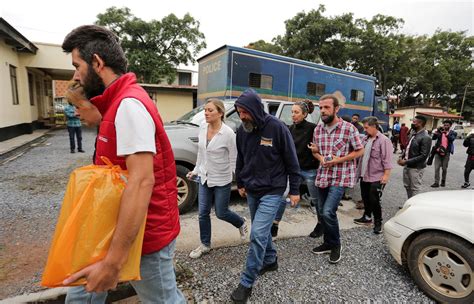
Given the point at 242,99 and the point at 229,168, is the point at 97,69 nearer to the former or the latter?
the point at 242,99

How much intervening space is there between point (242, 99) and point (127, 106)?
1373mm

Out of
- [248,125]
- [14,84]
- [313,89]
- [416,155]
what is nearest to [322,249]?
[248,125]

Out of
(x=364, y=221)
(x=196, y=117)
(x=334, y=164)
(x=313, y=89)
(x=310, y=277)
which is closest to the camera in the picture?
(x=310, y=277)

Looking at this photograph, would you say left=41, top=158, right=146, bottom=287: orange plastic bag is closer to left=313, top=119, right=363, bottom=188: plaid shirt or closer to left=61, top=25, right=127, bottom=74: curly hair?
left=61, top=25, right=127, bottom=74: curly hair

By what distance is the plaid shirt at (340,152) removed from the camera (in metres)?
3.02

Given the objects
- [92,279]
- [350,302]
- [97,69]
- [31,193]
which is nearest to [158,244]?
[92,279]

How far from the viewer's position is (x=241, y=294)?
2334mm

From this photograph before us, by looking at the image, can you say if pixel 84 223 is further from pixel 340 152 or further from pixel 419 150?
pixel 419 150

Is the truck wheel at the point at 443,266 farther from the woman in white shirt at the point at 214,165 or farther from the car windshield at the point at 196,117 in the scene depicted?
the car windshield at the point at 196,117

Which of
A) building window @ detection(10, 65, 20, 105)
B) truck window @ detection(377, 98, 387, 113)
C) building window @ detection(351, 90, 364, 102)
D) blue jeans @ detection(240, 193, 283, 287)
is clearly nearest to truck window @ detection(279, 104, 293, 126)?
blue jeans @ detection(240, 193, 283, 287)

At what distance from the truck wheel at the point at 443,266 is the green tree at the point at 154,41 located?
24.0 meters

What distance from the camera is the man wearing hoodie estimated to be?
2367 millimetres

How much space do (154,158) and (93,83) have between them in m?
0.46

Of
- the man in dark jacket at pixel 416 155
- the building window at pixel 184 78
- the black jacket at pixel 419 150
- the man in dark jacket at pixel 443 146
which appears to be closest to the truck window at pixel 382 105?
the man in dark jacket at pixel 443 146
